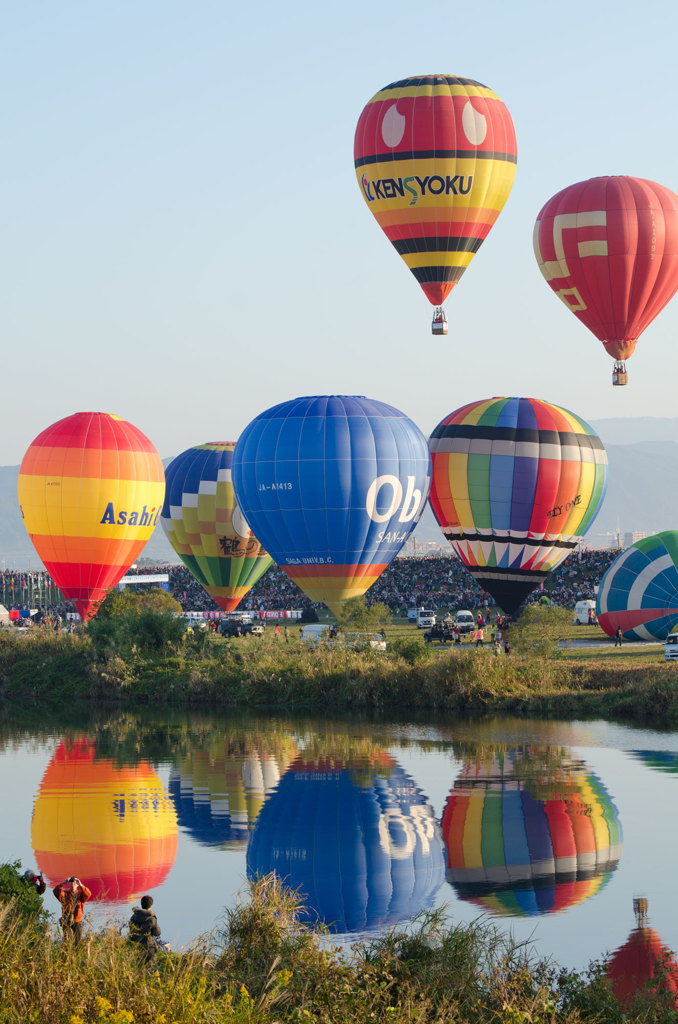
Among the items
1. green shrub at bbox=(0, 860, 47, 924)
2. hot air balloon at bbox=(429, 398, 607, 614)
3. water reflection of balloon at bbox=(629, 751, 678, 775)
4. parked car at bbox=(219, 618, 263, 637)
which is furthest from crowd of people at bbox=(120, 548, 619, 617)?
green shrub at bbox=(0, 860, 47, 924)

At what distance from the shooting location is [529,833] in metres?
21.9

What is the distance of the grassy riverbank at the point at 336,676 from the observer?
33.6m

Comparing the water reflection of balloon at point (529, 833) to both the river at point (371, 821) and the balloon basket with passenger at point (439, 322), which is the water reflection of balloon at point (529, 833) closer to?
the river at point (371, 821)

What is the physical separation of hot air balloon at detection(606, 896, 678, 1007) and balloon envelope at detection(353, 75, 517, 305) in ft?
93.8

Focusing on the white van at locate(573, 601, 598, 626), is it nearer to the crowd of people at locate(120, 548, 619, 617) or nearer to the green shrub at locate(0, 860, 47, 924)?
the crowd of people at locate(120, 548, 619, 617)

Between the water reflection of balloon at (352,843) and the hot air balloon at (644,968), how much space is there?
2799mm

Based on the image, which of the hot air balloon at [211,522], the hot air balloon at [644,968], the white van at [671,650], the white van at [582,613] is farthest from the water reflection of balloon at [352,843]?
the hot air balloon at [211,522]

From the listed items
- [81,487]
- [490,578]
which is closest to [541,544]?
[490,578]

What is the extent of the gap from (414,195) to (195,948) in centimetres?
3272

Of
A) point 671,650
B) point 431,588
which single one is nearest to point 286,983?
point 671,650

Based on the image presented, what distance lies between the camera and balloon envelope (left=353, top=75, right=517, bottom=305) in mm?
41781

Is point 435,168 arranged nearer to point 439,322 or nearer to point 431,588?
point 439,322

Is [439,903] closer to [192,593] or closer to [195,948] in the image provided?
[195,948]

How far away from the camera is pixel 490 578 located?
4734 centimetres
